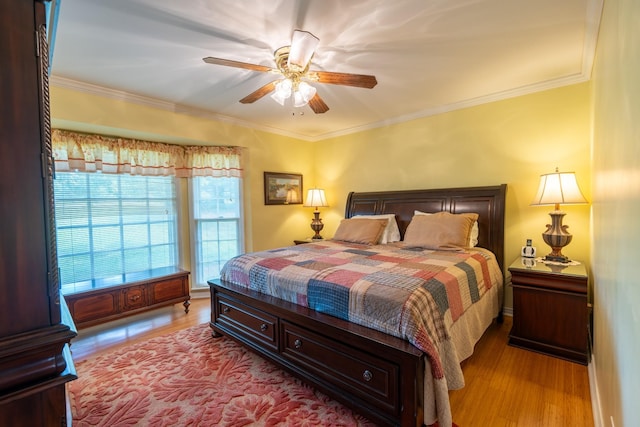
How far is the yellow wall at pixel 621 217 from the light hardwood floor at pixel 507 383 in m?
0.29

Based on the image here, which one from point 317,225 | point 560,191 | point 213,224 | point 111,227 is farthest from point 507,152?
point 111,227

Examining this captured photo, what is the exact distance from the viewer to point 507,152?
10.3 feet

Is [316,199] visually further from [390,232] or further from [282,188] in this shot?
[390,232]

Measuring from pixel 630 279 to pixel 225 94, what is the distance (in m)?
3.36

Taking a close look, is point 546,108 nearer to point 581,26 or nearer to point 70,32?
point 581,26

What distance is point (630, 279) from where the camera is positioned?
3.38 ft

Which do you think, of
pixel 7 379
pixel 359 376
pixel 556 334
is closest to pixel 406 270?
pixel 359 376

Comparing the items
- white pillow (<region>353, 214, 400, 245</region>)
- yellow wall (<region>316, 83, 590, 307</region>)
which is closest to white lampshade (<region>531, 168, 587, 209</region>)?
yellow wall (<region>316, 83, 590, 307</region>)

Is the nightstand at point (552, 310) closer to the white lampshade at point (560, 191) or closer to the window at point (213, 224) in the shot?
the white lampshade at point (560, 191)

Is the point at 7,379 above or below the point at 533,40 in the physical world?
below

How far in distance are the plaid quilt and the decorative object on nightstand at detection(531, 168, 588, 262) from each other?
1.69 feet

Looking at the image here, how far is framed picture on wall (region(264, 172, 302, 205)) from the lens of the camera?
4.39m

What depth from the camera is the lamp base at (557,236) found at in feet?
8.47

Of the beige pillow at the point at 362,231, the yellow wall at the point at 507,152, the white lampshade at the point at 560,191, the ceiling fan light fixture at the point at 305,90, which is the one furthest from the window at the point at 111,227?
the white lampshade at the point at 560,191
